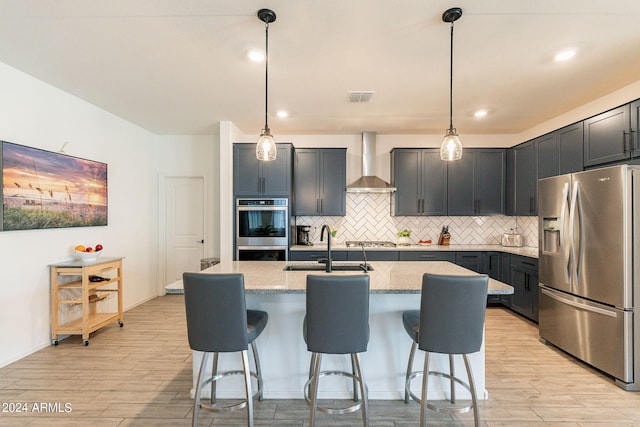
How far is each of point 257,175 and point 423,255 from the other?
2.68 m

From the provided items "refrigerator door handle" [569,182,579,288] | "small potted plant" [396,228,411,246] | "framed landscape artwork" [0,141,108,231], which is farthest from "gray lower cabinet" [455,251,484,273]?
"framed landscape artwork" [0,141,108,231]

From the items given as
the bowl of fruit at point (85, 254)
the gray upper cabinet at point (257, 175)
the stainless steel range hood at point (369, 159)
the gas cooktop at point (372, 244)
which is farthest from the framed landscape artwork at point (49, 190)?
the stainless steel range hood at point (369, 159)

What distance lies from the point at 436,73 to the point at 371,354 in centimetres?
256

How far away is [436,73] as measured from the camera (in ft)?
9.50

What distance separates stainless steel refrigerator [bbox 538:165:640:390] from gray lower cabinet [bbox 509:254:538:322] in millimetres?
565

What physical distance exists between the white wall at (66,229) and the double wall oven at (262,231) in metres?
1.63

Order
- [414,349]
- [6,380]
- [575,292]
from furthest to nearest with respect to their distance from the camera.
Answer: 1. [575,292]
2. [6,380]
3. [414,349]

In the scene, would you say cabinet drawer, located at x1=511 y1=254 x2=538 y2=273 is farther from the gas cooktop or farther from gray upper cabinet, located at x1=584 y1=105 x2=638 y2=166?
the gas cooktop

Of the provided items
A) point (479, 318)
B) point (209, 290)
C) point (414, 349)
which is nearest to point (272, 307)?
point (209, 290)

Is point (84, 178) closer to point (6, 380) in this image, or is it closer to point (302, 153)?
point (6, 380)

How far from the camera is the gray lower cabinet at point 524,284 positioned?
12.4 feet

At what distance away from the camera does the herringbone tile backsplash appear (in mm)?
5062

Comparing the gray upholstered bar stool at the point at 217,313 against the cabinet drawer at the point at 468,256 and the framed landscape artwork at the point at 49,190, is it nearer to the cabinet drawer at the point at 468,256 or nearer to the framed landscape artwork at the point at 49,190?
the framed landscape artwork at the point at 49,190

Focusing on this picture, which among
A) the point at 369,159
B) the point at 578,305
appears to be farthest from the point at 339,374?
the point at 369,159
